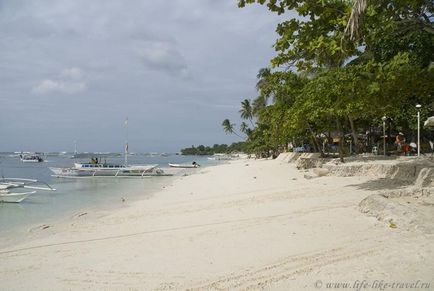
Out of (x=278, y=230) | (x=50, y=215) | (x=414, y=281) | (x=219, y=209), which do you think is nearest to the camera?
(x=414, y=281)

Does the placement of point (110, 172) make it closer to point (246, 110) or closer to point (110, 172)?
point (110, 172)

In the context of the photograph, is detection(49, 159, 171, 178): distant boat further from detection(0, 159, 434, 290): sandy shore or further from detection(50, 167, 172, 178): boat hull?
detection(0, 159, 434, 290): sandy shore

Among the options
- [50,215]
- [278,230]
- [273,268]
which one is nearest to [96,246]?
[278,230]

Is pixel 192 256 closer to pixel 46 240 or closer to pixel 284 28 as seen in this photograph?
pixel 46 240

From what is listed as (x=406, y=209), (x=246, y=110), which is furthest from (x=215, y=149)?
(x=406, y=209)

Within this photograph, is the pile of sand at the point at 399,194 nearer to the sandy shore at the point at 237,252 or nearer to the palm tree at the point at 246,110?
the sandy shore at the point at 237,252

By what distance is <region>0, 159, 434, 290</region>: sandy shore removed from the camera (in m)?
4.97

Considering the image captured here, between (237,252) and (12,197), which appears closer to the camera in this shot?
(237,252)

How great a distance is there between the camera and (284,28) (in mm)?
8984

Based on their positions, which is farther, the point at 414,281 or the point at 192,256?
the point at 192,256

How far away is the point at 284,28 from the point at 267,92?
18.2 m

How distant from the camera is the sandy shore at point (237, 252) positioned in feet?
16.3

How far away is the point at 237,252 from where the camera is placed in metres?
6.43

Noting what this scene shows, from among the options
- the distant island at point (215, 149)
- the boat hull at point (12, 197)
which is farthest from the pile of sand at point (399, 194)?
the distant island at point (215, 149)
